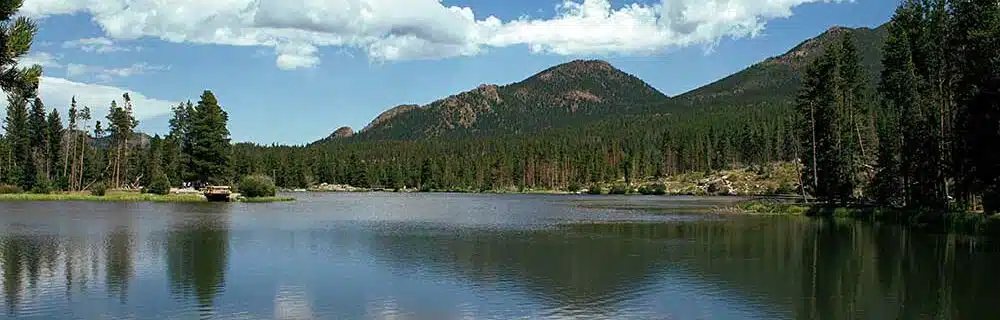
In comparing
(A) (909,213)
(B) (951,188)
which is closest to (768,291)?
(A) (909,213)

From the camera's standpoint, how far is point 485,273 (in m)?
30.0

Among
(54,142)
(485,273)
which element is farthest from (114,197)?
(485,273)

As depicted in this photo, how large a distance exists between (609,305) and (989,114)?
3062 centimetres

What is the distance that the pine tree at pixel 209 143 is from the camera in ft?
348

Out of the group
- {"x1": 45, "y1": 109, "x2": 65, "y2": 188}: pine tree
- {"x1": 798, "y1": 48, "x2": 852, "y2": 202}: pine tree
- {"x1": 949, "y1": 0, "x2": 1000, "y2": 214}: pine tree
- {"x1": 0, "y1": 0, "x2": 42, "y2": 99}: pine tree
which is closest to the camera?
{"x1": 0, "y1": 0, "x2": 42, "y2": 99}: pine tree

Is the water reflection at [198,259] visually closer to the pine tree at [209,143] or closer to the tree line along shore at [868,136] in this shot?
the tree line along shore at [868,136]

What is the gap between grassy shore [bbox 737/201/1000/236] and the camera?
1756 inches

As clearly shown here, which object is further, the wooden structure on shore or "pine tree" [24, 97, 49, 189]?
"pine tree" [24, 97, 49, 189]

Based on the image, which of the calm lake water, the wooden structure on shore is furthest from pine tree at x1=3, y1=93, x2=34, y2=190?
the calm lake water

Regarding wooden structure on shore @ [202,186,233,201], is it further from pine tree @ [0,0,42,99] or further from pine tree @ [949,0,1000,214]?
pine tree @ [0,0,42,99]

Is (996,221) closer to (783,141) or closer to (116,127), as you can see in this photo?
(116,127)

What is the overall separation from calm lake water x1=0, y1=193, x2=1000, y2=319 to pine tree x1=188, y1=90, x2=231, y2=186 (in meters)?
54.3

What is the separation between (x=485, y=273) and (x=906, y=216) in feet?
122

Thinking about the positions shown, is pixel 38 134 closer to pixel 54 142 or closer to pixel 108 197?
pixel 54 142
